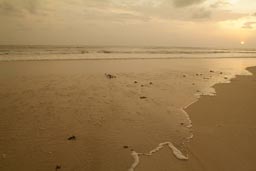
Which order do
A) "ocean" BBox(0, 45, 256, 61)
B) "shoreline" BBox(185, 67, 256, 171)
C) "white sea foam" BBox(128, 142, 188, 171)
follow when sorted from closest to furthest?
1. "white sea foam" BBox(128, 142, 188, 171)
2. "shoreline" BBox(185, 67, 256, 171)
3. "ocean" BBox(0, 45, 256, 61)

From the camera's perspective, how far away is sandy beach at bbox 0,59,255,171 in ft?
12.9

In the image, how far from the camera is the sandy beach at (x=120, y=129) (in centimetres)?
393

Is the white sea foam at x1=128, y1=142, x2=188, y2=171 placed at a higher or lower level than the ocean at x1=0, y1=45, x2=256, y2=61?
higher

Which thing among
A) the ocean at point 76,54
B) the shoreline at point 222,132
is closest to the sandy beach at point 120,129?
the shoreline at point 222,132

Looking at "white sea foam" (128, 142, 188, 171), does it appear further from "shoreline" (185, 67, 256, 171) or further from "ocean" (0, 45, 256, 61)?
"ocean" (0, 45, 256, 61)

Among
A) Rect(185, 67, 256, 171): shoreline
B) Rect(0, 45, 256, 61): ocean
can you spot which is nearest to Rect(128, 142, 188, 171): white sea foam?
Rect(185, 67, 256, 171): shoreline

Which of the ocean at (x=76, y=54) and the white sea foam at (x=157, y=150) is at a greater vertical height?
the white sea foam at (x=157, y=150)

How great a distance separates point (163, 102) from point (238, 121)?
227 cm

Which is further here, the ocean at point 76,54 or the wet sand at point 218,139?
the ocean at point 76,54

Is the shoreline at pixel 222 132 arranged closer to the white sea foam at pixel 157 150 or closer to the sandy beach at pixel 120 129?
the sandy beach at pixel 120 129

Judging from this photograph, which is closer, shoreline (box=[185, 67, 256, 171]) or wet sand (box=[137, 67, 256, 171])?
wet sand (box=[137, 67, 256, 171])

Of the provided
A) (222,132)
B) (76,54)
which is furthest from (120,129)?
(76,54)

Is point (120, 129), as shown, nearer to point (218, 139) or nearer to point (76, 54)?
point (218, 139)

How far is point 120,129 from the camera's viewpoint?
17.1 ft
